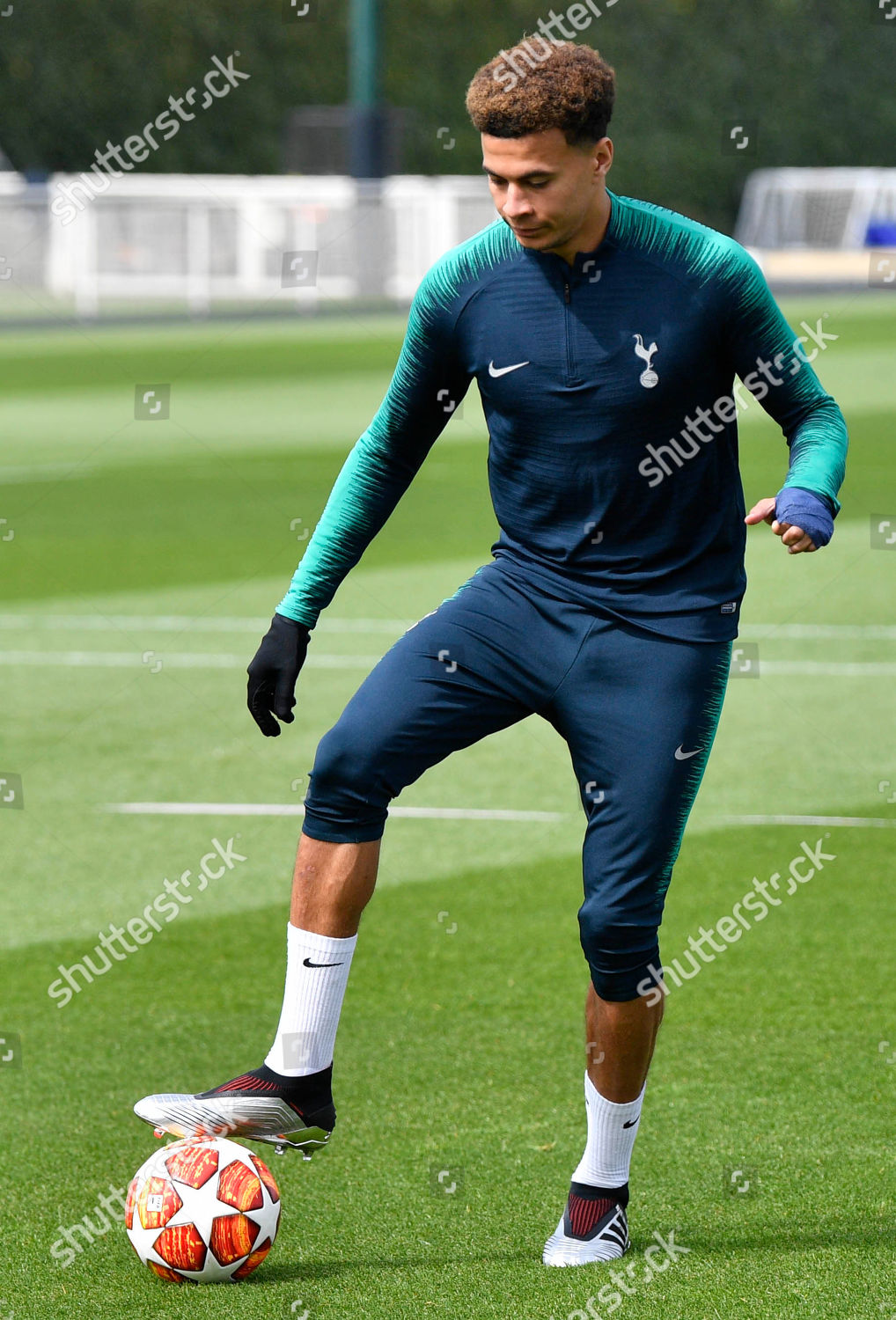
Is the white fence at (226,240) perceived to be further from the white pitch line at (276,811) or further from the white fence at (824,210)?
the white pitch line at (276,811)

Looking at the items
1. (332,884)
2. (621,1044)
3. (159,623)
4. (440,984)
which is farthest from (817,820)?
(159,623)

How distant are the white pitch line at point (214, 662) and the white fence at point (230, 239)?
23505 mm

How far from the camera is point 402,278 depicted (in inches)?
1352

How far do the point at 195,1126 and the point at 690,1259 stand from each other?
1073mm

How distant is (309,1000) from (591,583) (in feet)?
3.45

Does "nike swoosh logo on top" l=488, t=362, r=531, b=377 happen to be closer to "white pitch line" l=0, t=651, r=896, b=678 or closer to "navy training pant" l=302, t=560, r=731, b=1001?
"navy training pant" l=302, t=560, r=731, b=1001

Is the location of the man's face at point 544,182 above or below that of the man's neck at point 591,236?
above

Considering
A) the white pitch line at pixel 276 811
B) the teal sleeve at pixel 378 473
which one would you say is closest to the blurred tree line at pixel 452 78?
the white pitch line at pixel 276 811

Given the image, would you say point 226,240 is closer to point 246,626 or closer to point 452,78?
point 452,78

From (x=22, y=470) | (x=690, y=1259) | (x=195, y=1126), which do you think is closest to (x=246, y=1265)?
(x=195, y=1126)

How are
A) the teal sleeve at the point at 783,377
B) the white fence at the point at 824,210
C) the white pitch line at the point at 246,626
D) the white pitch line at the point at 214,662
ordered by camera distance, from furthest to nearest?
the white fence at the point at 824,210 → the white pitch line at the point at 246,626 → the white pitch line at the point at 214,662 → the teal sleeve at the point at 783,377

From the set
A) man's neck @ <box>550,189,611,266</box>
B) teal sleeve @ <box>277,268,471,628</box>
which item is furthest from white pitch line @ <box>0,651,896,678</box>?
man's neck @ <box>550,189,611,266</box>

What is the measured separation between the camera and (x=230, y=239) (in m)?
35.6

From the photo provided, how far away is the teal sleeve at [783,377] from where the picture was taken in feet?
12.7
